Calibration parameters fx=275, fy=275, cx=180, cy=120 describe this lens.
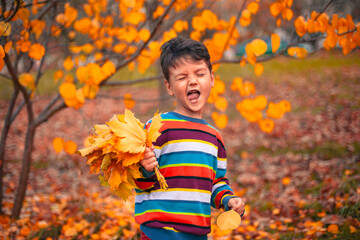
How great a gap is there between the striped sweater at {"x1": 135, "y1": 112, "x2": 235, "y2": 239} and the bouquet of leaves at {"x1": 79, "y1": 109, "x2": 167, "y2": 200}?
0.48ft

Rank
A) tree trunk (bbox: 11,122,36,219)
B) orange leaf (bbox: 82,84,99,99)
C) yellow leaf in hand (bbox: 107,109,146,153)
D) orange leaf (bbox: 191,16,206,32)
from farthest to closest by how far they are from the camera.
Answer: tree trunk (bbox: 11,122,36,219) → orange leaf (bbox: 191,16,206,32) → orange leaf (bbox: 82,84,99,99) → yellow leaf in hand (bbox: 107,109,146,153)

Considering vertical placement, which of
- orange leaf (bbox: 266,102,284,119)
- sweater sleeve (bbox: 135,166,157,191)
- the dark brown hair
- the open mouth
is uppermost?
the dark brown hair

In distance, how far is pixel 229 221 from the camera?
4.56 feet

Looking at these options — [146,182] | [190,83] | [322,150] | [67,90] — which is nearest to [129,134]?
[146,182]

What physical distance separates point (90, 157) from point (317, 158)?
394 centimetres

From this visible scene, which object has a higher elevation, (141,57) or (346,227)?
(141,57)

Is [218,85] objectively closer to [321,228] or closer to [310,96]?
[321,228]

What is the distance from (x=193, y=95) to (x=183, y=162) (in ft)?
1.19

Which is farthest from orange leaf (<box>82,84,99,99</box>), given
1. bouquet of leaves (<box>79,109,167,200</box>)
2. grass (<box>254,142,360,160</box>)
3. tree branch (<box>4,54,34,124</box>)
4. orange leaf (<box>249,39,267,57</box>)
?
grass (<box>254,142,360,160</box>)

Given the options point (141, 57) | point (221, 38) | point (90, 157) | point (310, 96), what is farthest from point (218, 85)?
point (310, 96)

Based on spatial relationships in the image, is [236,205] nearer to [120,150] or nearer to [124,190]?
[124,190]

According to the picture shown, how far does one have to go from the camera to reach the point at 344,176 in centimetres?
324

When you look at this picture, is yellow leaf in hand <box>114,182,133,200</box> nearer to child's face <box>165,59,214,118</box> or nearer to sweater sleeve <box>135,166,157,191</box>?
sweater sleeve <box>135,166,157,191</box>

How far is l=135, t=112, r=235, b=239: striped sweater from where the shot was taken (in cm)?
138
